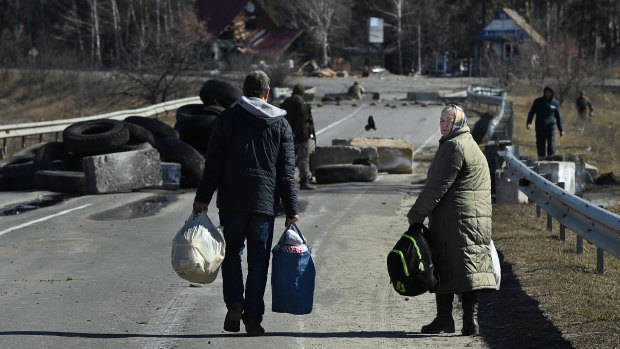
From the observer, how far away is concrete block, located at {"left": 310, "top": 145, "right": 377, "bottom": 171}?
2047cm

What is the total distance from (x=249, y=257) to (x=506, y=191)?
8.56m

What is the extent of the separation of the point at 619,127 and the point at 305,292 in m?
37.2

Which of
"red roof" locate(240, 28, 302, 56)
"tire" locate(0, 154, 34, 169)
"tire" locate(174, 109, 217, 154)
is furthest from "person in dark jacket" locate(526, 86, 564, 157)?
"red roof" locate(240, 28, 302, 56)

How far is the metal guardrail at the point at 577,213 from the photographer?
321 inches

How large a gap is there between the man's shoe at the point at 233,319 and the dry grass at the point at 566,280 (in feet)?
7.13

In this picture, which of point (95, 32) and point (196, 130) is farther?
point (95, 32)

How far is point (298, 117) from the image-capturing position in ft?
56.0

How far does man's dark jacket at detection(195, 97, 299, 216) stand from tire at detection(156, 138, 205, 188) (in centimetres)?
1157

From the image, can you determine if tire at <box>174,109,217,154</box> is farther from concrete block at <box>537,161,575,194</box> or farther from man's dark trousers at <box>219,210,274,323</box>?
man's dark trousers at <box>219,210,274,323</box>

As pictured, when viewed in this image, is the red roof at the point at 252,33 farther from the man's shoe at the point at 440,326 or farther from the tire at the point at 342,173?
the man's shoe at the point at 440,326

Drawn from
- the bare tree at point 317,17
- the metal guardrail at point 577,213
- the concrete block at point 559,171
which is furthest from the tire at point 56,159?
the bare tree at point 317,17

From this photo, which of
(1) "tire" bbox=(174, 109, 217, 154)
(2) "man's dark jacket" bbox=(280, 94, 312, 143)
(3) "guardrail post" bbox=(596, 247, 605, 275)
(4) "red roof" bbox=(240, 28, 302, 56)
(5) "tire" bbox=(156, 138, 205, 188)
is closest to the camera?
(3) "guardrail post" bbox=(596, 247, 605, 275)

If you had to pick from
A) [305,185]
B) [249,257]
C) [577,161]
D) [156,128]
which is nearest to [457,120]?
[249,257]

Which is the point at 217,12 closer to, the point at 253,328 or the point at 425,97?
the point at 425,97
